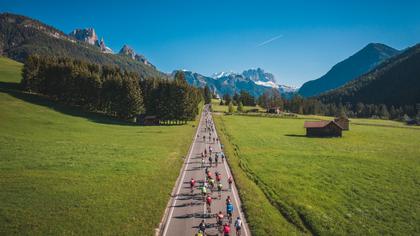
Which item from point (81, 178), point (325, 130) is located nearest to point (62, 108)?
point (81, 178)

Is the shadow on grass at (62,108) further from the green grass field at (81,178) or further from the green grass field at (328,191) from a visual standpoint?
the green grass field at (328,191)

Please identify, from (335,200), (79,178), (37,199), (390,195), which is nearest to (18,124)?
(79,178)

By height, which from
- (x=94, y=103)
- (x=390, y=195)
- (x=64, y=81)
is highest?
(x=64, y=81)

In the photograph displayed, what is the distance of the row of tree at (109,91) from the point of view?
82.9m

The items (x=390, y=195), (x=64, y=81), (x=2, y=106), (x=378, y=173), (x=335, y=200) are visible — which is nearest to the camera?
(x=335, y=200)

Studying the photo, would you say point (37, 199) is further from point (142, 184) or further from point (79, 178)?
point (142, 184)

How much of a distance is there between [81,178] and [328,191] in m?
27.8

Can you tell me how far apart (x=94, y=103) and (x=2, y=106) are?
81.8ft

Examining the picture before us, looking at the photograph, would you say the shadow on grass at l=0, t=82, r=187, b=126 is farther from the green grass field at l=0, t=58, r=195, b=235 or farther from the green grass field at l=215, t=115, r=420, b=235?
the green grass field at l=215, t=115, r=420, b=235

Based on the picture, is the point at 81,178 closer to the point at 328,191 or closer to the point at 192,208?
the point at 192,208

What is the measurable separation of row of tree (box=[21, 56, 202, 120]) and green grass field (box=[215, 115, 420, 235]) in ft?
136

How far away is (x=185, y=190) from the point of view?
89.1 feet

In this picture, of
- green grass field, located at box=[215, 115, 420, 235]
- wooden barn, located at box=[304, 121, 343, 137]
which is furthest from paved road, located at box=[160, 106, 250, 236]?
wooden barn, located at box=[304, 121, 343, 137]

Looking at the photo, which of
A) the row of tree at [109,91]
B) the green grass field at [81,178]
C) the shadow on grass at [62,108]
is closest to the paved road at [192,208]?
the green grass field at [81,178]
